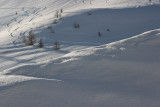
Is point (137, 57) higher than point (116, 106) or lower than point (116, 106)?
higher

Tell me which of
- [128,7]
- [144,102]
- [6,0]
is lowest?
[144,102]

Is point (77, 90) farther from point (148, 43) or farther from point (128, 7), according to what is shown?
point (128, 7)

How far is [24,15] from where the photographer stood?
9.56m

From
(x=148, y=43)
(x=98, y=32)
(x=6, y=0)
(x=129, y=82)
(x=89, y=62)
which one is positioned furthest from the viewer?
(x=6, y=0)

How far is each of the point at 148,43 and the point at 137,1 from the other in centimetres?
643

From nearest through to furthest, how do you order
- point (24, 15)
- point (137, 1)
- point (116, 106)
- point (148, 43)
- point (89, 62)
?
point (116, 106), point (89, 62), point (148, 43), point (137, 1), point (24, 15)

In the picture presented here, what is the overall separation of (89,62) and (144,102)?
94 cm

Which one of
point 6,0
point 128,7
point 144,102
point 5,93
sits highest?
point 6,0

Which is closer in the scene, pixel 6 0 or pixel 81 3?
pixel 81 3

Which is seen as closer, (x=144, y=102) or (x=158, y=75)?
(x=144, y=102)

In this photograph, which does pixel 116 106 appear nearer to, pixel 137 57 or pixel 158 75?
pixel 158 75

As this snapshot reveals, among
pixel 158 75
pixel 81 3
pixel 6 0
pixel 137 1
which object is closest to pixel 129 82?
pixel 158 75

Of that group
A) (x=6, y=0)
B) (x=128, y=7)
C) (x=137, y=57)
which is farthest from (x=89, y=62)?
(x=6, y=0)

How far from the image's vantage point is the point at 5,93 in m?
1.71
